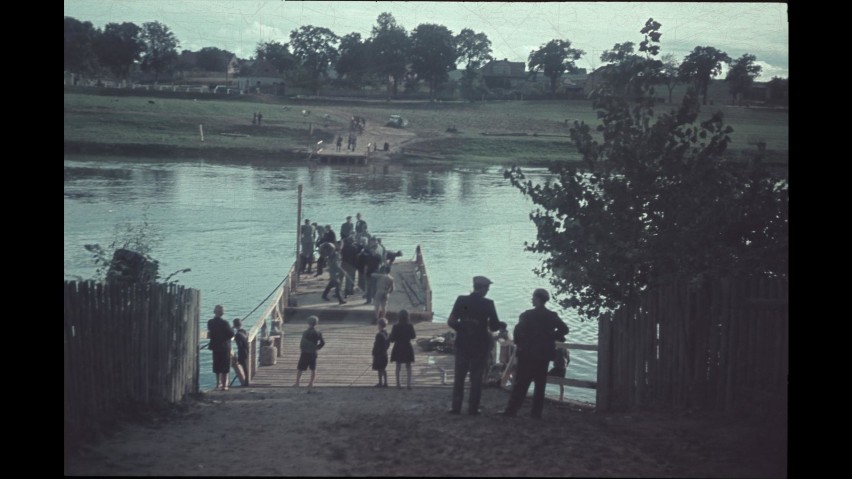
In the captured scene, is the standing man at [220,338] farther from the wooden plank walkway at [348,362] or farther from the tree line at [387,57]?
the tree line at [387,57]

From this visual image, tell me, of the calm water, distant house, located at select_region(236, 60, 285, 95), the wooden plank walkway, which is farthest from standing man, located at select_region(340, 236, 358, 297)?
distant house, located at select_region(236, 60, 285, 95)

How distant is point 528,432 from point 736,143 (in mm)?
7801

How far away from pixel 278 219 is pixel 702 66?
60.7 ft

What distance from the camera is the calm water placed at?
2058 centimetres

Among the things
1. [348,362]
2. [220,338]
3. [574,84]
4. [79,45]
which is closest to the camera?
[220,338]

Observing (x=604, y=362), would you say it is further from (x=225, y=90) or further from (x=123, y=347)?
(x=225, y=90)

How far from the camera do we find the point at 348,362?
1438 centimetres

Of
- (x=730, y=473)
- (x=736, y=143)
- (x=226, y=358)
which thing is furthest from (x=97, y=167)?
(x=730, y=473)

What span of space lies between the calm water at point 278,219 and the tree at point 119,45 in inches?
188

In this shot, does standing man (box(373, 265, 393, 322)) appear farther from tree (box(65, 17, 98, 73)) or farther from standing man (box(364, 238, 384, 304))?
tree (box(65, 17, 98, 73))

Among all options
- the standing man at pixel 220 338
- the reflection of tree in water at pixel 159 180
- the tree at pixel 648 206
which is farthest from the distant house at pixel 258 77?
the tree at pixel 648 206

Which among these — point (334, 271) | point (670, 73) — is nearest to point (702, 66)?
point (670, 73)
